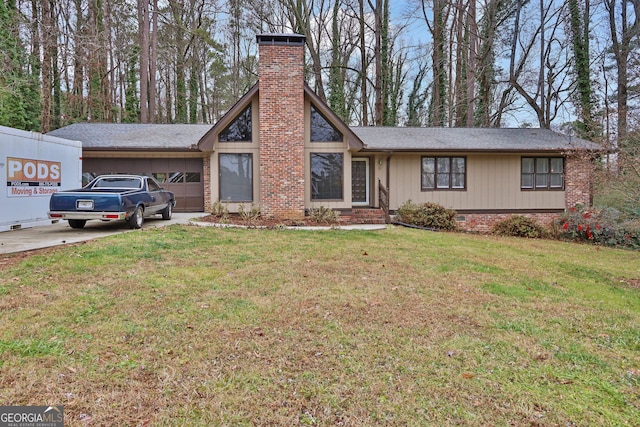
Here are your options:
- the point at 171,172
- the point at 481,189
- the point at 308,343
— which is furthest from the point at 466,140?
the point at 308,343

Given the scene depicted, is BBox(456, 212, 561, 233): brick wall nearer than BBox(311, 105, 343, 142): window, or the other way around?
BBox(311, 105, 343, 142): window

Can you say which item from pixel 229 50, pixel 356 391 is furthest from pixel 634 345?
pixel 229 50

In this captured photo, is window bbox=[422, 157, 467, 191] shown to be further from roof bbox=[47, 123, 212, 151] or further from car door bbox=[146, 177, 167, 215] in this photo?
car door bbox=[146, 177, 167, 215]

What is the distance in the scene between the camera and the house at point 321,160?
1186 centimetres

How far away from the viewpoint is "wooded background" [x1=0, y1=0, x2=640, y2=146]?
739 inches

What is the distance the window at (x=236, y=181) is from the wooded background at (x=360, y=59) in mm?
9476

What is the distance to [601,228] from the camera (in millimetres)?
11984

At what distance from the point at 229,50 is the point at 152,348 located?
26.8 meters

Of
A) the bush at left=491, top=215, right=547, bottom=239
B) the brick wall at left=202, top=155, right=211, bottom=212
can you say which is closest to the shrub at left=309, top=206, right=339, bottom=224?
the brick wall at left=202, top=155, right=211, bottom=212

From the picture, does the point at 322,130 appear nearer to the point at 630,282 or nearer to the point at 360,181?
the point at 360,181

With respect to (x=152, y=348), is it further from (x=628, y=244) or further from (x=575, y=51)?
(x=575, y=51)

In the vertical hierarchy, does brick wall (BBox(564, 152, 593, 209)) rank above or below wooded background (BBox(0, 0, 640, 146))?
below

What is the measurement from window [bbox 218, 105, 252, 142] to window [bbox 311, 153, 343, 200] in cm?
256
